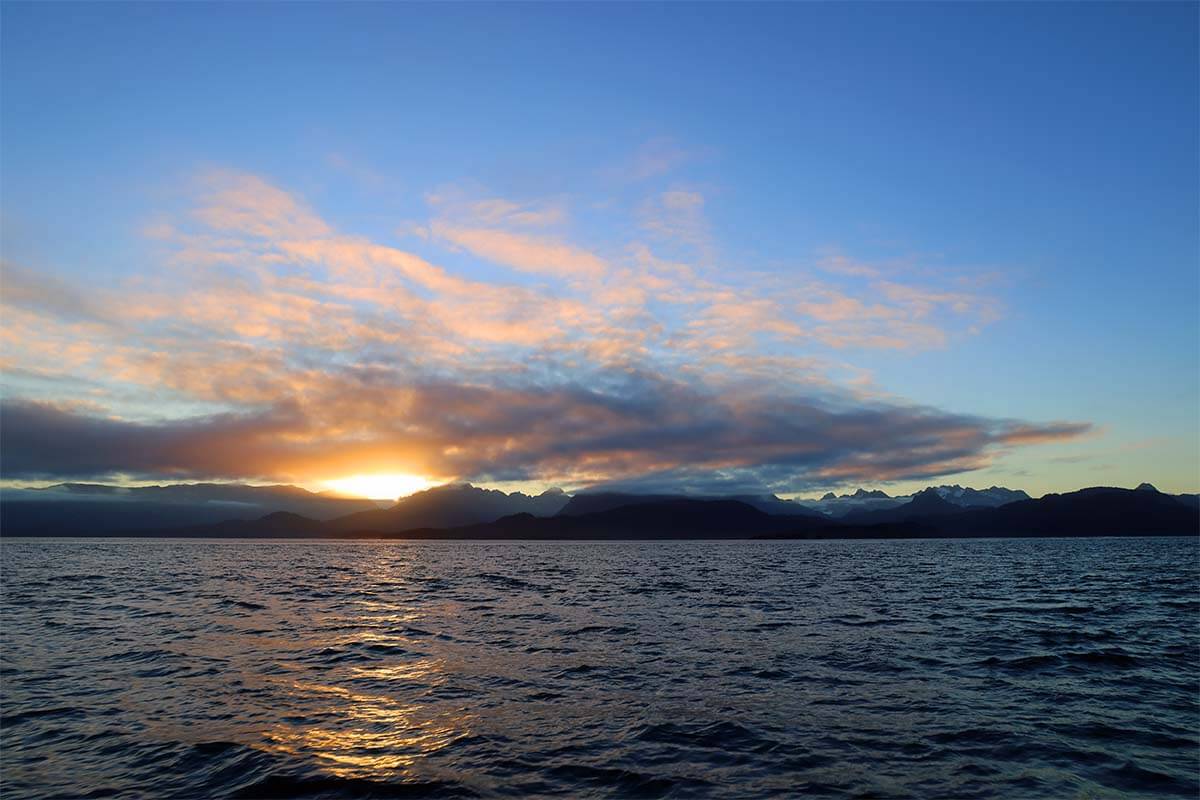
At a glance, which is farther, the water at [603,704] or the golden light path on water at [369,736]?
the golden light path on water at [369,736]

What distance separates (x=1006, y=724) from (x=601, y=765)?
12.0m

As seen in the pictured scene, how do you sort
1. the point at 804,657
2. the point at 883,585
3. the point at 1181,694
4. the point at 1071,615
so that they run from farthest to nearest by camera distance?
the point at 883,585 < the point at 1071,615 < the point at 804,657 < the point at 1181,694

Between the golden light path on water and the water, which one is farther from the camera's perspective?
the golden light path on water

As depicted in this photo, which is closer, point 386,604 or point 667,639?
point 667,639

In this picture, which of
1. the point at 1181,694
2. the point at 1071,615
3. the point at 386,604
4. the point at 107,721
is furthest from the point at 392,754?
the point at 1071,615

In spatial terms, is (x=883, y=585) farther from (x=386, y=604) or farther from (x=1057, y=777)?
(x=1057, y=777)

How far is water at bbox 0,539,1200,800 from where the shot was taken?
15.0 metres

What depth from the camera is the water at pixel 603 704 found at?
14977 millimetres

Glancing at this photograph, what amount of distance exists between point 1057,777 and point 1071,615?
107 feet

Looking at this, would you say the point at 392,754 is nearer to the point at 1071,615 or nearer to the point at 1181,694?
the point at 1181,694

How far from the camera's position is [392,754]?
A: 1656cm

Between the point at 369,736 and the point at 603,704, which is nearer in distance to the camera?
the point at 369,736

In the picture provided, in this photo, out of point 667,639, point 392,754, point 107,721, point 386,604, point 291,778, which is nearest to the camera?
point 291,778

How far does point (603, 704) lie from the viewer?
68.0 feet
